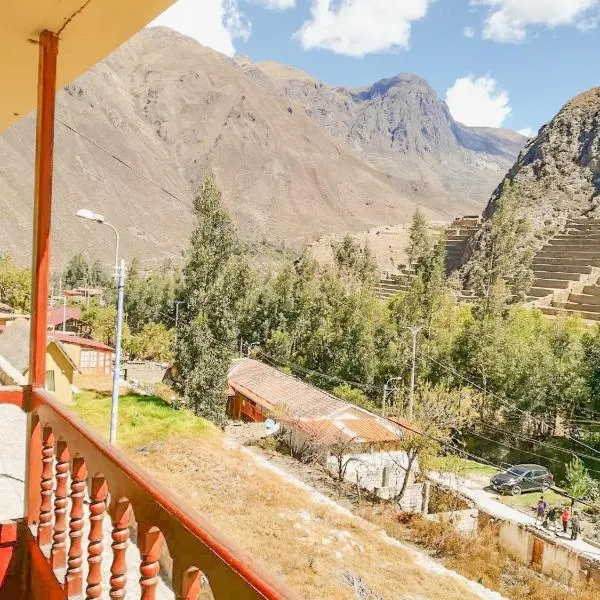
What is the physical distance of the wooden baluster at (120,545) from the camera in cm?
141

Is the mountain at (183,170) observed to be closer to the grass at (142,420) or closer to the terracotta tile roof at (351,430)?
the grass at (142,420)

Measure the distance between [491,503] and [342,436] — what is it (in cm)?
514

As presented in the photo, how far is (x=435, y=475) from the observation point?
18.9m

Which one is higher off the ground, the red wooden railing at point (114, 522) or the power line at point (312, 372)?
the red wooden railing at point (114, 522)

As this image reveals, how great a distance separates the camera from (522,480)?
18.7 metres

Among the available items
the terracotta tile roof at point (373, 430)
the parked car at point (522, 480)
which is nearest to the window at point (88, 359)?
the terracotta tile roof at point (373, 430)

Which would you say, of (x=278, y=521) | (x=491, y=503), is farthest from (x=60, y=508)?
(x=491, y=503)

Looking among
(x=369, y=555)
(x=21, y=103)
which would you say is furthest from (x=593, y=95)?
(x=21, y=103)

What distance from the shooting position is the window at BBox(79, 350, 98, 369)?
26919mm

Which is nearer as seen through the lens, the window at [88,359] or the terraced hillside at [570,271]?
the window at [88,359]

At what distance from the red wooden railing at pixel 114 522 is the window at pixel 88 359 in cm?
2623

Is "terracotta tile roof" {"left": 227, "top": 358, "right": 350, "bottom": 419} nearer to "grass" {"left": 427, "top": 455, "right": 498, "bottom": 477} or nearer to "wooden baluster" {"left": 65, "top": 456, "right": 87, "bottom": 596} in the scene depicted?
"grass" {"left": 427, "top": 455, "right": 498, "bottom": 477}

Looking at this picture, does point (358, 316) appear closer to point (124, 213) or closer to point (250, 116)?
point (124, 213)

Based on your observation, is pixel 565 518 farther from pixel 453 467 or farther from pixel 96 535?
pixel 96 535
